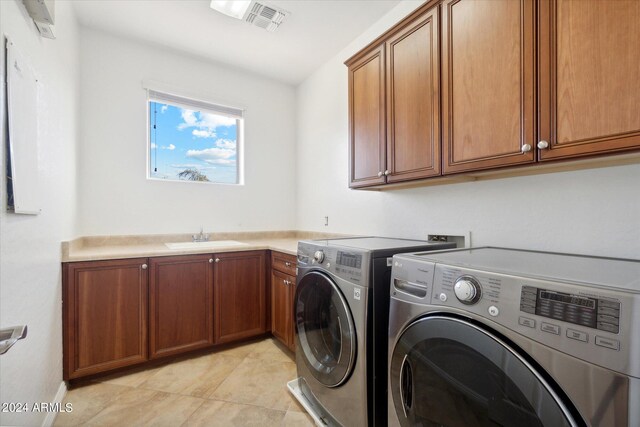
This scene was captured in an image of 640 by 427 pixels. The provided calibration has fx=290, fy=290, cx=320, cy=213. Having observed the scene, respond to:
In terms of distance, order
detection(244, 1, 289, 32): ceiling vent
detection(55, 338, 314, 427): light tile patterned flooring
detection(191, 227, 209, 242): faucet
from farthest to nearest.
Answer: detection(191, 227, 209, 242): faucet
detection(244, 1, 289, 32): ceiling vent
detection(55, 338, 314, 427): light tile patterned flooring

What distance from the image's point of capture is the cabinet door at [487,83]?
3.75ft

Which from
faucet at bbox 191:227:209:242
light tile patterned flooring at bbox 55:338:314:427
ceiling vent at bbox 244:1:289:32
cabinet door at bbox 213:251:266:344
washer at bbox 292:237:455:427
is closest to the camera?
washer at bbox 292:237:455:427

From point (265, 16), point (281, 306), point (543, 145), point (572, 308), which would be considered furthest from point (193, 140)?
point (572, 308)

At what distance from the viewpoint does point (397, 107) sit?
1.72 metres

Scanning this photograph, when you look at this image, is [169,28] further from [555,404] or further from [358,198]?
[555,404]

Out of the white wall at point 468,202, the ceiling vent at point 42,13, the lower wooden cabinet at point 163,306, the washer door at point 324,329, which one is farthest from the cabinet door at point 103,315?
the white wall at point 468,202

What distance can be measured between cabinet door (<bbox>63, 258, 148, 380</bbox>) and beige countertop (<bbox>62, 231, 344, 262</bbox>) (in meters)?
0.06

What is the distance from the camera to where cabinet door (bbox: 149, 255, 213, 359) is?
2.19 m

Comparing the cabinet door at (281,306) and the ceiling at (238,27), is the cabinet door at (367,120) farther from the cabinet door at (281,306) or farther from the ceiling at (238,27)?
the cabinet door at (281,306)

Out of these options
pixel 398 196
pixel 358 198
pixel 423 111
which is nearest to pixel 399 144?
pixel 423 111

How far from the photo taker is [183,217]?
9.39 feet

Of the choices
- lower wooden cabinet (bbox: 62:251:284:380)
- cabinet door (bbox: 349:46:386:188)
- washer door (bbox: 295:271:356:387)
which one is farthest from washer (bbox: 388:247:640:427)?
lower wooden cabinet (bbox: 62:251:284:380)

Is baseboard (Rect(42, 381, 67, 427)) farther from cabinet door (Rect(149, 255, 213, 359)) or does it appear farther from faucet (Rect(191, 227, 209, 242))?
faucet (Rect(191, 227, 209, 242))

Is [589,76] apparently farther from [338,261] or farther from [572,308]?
[338,261]
